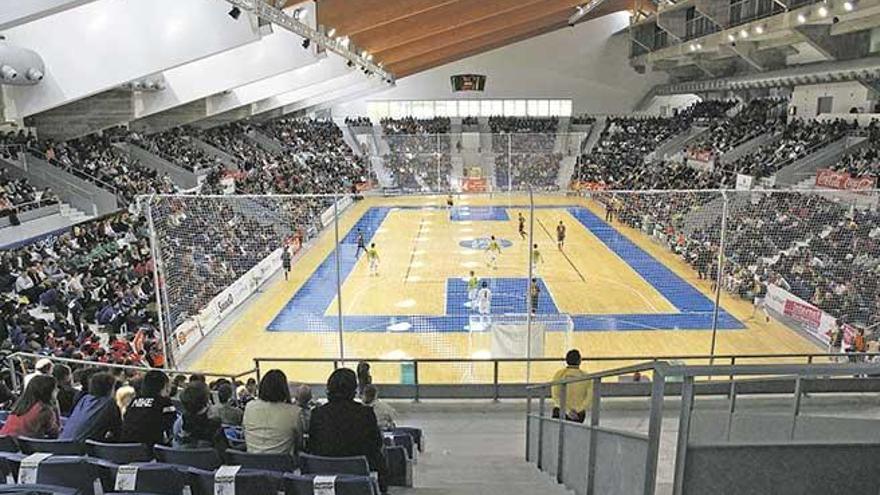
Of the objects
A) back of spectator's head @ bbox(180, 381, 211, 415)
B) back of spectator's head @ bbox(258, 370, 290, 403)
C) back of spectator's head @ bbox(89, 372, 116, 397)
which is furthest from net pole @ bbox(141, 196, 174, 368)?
back of spectator's head @ bbox(258, 370, 290, 403)

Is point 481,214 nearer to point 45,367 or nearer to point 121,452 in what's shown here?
point 45,367

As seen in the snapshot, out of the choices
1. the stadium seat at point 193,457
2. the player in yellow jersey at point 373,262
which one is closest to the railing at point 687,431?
the stadium seat at point 193,457

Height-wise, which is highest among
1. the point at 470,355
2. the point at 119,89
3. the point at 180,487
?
the point at 119,89

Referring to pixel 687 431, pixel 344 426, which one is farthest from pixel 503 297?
pixel 687 431

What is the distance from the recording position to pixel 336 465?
13.7 ft

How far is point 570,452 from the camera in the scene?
563 cm

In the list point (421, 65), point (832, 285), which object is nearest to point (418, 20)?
point (832, 285)

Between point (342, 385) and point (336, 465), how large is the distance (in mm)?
498

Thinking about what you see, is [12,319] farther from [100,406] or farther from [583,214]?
[583,214]

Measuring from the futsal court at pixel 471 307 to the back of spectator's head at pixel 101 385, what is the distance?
6.01 metres

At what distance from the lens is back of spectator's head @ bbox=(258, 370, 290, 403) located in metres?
4.55

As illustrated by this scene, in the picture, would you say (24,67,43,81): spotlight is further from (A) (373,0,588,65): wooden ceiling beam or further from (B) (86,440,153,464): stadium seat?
(B) (86,440,153,464): stadium seat

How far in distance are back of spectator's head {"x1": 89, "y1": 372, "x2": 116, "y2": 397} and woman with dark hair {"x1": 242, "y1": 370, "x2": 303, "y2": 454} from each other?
1137mm

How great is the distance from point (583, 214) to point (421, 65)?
16.3m
